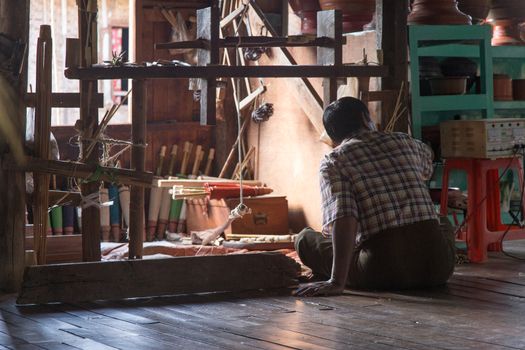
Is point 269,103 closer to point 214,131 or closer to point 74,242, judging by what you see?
point 214,131

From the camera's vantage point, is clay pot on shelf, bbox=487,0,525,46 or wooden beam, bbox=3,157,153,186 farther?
clay pot on shelf, bbox=487,0,525,46

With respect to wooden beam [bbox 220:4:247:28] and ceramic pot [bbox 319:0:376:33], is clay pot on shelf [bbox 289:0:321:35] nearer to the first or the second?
ceramic pot [bbox 319:0:376:33]

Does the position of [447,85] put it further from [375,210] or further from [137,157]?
[137,157]

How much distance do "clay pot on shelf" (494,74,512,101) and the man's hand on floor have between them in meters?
2.80

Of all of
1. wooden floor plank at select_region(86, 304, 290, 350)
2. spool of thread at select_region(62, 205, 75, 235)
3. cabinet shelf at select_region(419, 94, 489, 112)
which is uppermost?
cabinet shelf at select_region(419, 94, 489, 112)

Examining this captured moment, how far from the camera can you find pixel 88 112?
5.79m

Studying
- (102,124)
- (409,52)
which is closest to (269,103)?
(409,52)

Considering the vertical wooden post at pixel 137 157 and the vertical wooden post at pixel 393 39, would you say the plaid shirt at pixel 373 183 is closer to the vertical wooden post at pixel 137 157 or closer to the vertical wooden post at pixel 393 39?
the vertical wooden post at pixel 137 157

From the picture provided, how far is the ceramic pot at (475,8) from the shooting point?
25.6ft

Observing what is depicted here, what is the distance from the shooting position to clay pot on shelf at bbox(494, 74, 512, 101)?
7602 mm

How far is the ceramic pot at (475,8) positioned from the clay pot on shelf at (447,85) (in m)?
0.87

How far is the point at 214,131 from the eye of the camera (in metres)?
9.30

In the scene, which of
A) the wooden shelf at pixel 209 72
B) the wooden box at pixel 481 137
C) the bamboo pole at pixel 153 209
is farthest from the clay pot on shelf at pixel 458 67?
the bamboo pole at pixel 153 209

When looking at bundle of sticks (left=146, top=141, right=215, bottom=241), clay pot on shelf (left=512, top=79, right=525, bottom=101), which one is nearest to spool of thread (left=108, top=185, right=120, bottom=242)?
bundle of sticks (left=146, top=141, right=215, bottom=241)
